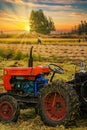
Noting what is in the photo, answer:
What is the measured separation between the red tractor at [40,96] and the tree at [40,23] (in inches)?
683

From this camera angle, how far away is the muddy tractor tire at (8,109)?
9.84 m

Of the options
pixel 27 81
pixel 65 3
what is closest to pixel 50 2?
pixel 65 3

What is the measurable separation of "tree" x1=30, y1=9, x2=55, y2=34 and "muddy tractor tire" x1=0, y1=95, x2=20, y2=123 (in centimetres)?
1782

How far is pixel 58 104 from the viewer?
9.39 metres

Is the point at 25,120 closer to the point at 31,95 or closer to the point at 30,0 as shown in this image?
the point at 31,95

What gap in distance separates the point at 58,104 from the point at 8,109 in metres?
1.22

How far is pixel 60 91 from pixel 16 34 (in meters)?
19.0

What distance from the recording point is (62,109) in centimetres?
930

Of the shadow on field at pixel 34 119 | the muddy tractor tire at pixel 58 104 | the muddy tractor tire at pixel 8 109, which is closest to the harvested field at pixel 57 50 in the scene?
the shadow on field at pixel 34 119

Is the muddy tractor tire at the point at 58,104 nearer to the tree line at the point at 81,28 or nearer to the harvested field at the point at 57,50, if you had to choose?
the harvested field at the point at 57,50

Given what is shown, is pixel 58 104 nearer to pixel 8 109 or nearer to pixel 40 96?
pixel 40 96

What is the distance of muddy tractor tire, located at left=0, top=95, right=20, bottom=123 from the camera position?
9.84 metres

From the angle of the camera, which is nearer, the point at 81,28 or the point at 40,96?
the point at 40,96

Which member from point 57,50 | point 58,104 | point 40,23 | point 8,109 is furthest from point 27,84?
point 40,23
